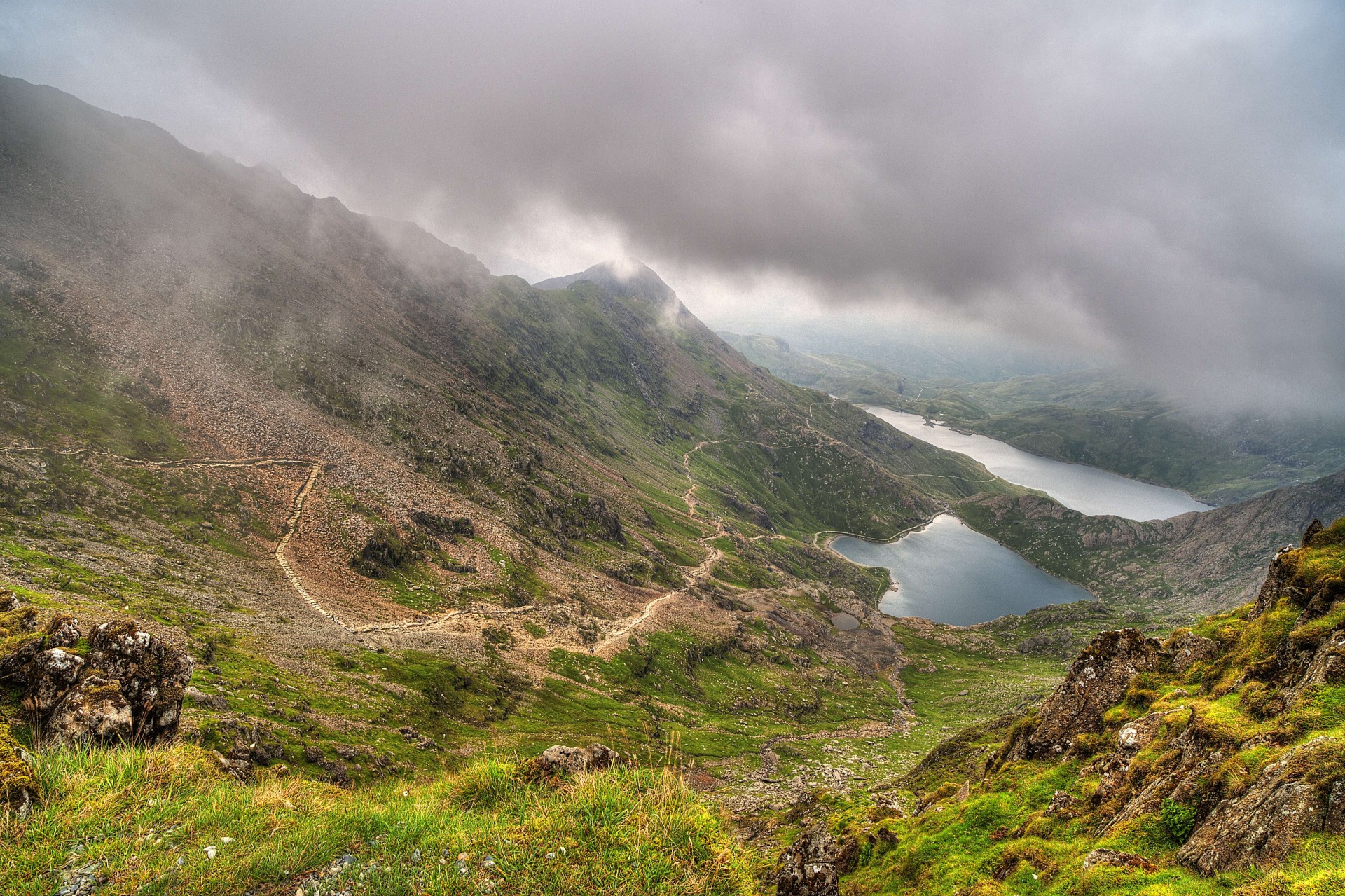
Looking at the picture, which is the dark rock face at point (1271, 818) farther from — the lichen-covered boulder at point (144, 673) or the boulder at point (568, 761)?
the lichen-covered boulder at point (144, 673)

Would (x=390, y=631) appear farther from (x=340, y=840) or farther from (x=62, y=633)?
(x=340, y=840)

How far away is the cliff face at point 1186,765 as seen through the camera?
373 inches

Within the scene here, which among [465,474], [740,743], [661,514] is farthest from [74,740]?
[661,514]

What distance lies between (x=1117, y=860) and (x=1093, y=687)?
1380 centimetres

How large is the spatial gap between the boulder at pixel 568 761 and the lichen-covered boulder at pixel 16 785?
659 centimetres

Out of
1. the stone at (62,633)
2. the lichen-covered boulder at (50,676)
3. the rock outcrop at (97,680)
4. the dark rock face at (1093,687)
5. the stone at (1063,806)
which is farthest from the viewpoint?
the dark rock face at (1093,687)

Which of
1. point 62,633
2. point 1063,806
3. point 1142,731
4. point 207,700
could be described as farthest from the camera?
point 207,700

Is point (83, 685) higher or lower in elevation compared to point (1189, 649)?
lower

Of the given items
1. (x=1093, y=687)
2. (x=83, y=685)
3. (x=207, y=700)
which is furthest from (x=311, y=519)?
(x=1093, y=687)

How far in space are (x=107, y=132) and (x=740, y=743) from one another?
211288 millimetres

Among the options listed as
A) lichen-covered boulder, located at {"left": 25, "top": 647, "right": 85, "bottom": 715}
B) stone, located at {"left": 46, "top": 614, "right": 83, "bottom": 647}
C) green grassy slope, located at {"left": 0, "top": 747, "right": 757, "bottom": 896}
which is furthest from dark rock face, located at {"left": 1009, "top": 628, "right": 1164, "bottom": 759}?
stone, located at {"left": 46, "top": 614, "right": 83, "bottom": 647}

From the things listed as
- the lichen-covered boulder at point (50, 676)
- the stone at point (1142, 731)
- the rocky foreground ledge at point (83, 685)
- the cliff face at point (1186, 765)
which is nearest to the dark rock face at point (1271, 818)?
the cliff face at point (1186, 765)

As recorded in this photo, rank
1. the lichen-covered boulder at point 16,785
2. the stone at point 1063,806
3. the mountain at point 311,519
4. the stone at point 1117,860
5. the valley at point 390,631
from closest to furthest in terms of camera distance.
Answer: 1. the lichen-covered boulder at point 16,785
2. the valley at point 390,631
3. the stone at point 1117,860
4. the stone at point 1063,806
5. the mountain at point 311,519

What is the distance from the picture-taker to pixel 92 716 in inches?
435
